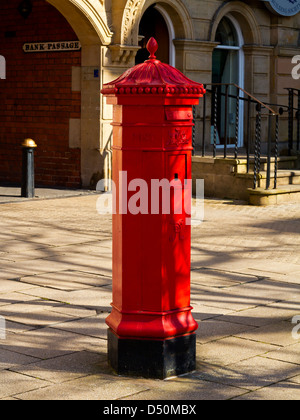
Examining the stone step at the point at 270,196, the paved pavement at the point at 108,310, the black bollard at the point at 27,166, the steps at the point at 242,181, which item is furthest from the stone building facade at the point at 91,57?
the paved pavement at the point at 108,310

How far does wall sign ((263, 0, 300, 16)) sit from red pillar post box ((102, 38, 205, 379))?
13255mm

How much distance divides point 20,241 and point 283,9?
34.4ft

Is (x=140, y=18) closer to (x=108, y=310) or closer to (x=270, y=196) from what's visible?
(x=270, y=196)

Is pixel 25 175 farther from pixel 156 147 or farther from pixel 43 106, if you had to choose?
pixel 156 147

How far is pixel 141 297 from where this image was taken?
4.92 meters

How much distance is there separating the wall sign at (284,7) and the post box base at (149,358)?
13752 mm

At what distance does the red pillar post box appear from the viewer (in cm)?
485

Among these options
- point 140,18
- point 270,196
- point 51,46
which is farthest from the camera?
point 51,46

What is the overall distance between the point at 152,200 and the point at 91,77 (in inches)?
394

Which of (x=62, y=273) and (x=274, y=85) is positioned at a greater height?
(x=274, y=85)

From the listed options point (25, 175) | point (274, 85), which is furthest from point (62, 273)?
point (274, 85)

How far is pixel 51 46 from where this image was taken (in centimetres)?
1515

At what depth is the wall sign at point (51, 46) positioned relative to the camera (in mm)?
14727

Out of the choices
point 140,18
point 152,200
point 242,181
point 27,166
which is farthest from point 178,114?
point 140,18
